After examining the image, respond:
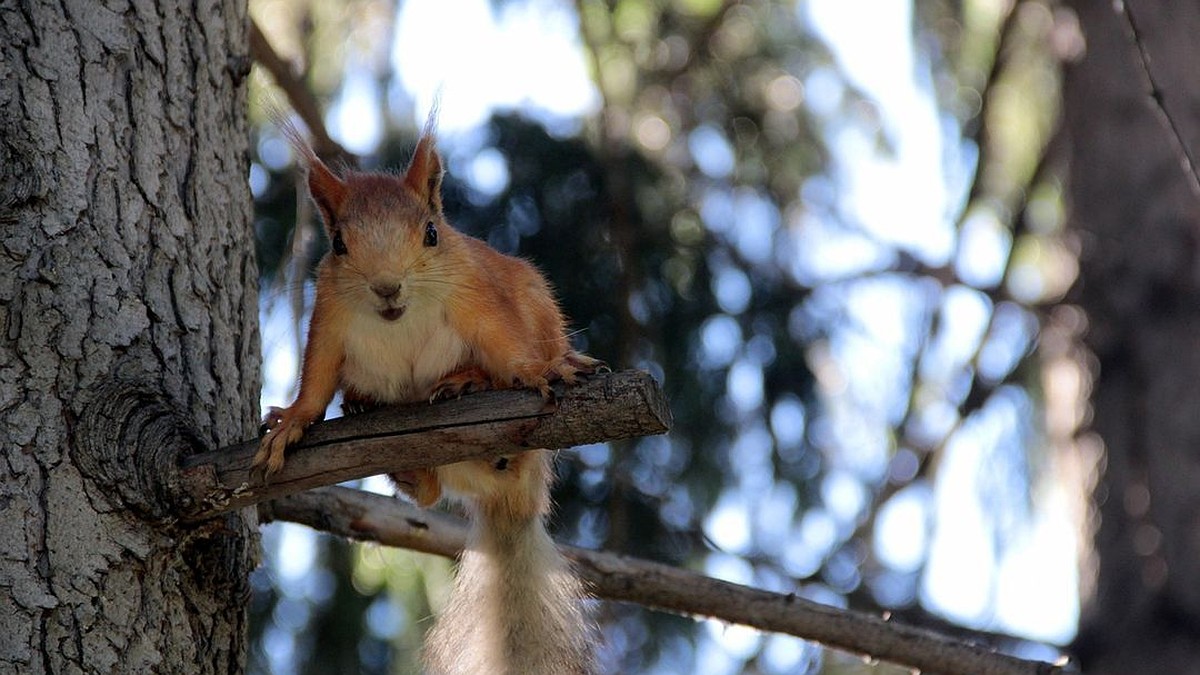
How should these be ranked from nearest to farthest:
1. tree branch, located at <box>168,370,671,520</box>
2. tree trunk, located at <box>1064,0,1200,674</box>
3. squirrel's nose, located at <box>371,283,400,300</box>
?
tree branch, located at <box>168,370,671,520</box>
squirrel's nose, located at <box>371,283,400,300</box>
tree trunk, located at <box>1064,0,1200,674</box>

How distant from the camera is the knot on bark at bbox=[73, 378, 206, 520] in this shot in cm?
197

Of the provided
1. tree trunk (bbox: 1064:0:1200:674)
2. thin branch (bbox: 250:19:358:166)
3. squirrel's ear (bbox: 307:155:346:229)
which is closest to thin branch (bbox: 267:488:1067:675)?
squirrel's ear (bbox: 307:155:346:229)

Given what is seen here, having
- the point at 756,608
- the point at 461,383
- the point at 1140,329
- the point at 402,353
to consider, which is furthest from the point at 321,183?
the point at 1140,329

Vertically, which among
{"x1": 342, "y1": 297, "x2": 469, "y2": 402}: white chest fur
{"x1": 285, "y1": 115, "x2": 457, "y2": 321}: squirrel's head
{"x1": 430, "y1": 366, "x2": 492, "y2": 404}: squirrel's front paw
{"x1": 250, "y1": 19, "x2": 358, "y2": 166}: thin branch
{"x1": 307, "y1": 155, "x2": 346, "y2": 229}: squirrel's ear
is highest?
{"x1": 250, "y1": 19, "x2": 358, "y2": 166}: thin branch

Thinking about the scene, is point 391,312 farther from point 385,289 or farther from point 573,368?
point 573,368

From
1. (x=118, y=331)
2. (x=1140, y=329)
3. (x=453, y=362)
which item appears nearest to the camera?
(x=118, y=331)

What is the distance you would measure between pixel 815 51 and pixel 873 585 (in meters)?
1.64

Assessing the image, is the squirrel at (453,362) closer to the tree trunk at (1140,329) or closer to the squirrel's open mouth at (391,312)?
the squirrel's open mouth at (391,312)

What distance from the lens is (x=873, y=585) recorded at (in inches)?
154

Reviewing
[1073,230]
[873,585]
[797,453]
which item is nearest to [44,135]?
[797,453]

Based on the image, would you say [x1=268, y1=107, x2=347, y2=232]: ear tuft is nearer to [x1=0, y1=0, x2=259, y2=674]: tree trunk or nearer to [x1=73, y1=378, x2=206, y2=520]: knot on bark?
[x1=0, y1=0, x2=259, y2=674]: tree trunk

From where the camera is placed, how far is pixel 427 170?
2.47 meters

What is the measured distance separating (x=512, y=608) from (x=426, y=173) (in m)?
0.80

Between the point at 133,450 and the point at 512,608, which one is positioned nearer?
the point at 133,450
